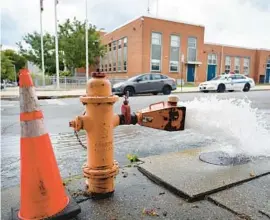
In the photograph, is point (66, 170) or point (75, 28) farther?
point (75, 28)

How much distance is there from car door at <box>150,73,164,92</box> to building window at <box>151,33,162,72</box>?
12963mm

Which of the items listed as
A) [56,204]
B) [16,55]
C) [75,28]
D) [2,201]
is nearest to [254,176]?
[56,204]

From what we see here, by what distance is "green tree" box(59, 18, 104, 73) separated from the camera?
29.2m

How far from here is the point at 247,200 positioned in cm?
203

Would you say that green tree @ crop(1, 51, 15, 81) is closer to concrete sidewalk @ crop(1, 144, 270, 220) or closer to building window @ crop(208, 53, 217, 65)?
building window @ crop(208, 53, 217, 65)

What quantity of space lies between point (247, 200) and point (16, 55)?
1708 inches

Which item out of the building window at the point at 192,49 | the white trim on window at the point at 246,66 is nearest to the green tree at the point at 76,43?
the building window at the point at 192,49

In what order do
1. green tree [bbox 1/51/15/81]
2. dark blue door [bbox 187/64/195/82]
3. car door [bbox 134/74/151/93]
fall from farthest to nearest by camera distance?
dark blue door [bbox 187/64/195/82] < green tree [bbox 1/51/15/81] < car door [bbox 134/74/151/93]

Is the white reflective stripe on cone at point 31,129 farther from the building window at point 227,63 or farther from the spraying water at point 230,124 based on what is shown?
the building window at point 227,63

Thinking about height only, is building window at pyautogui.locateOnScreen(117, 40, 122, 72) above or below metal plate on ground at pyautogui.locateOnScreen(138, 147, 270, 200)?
above

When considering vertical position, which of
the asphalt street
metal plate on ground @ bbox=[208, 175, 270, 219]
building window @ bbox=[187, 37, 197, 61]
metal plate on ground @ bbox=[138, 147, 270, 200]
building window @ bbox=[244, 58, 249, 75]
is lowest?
the asphalt street

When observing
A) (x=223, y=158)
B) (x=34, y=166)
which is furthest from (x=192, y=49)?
(x=34, y=166)

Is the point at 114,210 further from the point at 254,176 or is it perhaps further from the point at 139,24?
the point at 139,24

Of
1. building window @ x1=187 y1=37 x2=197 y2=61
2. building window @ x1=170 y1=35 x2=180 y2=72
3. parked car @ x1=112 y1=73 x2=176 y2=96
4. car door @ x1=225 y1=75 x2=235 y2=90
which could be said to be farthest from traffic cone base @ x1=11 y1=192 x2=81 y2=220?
building window @ x1=187 y1=37 x2=197 y2=61
